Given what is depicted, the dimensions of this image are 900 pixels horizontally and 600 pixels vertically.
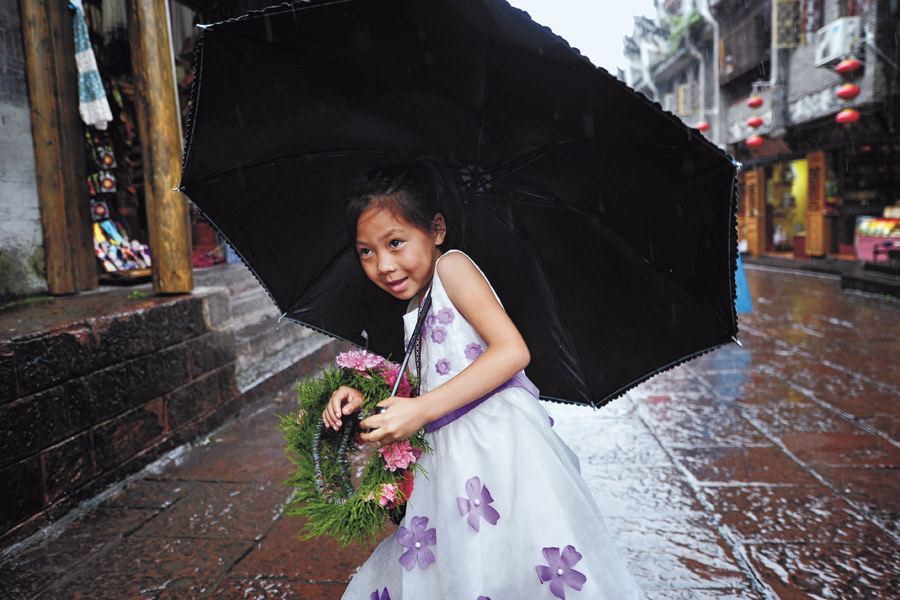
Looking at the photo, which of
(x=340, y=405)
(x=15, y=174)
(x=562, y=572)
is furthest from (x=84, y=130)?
(x=562, y=572)

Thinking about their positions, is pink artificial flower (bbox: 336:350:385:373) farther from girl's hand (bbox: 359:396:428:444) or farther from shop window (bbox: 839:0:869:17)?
shop window (bbox: 839:0:869:17)

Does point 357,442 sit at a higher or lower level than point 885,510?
higher

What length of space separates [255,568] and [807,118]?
18.1 metres

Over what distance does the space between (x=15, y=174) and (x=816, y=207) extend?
1863 cm

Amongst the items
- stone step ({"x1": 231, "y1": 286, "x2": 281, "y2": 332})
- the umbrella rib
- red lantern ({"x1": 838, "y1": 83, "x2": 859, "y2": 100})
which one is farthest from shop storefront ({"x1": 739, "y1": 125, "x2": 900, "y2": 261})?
the umbrella rib

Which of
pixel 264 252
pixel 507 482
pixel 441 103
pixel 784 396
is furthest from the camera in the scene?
pixel 784 396

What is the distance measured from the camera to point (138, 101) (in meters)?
3.85

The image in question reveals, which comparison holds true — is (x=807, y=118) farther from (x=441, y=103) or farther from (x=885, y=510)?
(x=441, y=103)

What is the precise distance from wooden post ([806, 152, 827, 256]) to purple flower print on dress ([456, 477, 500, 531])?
18.3 m

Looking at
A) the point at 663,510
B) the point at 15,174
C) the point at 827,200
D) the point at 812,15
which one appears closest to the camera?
the point at 663,510

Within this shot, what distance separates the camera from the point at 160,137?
3848 millimetres

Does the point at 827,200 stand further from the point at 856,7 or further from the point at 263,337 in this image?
the point at 263,337

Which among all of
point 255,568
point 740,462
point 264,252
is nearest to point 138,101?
point 264,252

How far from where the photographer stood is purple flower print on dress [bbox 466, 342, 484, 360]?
151 cm
